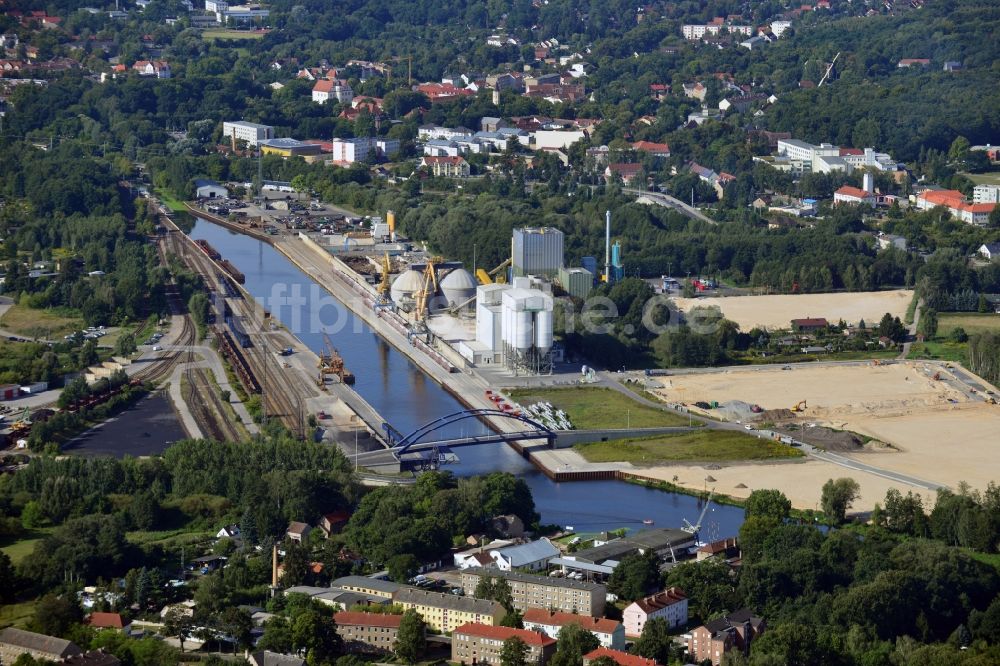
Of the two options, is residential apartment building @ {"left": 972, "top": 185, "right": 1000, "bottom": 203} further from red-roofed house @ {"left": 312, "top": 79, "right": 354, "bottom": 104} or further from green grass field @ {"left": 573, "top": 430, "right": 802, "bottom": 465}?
red-roofed house @ {"left": 312, "top": 79, "right": 354, "bottom": 104}

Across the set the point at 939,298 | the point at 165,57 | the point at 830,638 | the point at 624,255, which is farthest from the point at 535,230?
the point at 165,57

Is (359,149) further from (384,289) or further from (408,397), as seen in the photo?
(408,397)

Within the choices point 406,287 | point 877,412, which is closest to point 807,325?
point 877,412

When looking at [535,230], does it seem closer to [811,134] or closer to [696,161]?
[696,161]

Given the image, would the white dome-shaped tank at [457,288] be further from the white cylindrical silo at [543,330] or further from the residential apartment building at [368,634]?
the residential apartment building at [368,634]

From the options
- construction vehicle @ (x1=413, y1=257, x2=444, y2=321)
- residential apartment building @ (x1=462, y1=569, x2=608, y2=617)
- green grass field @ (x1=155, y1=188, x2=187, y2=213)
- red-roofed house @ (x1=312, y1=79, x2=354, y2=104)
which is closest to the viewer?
residential apartment building @ (x1=462, y1=569, x2=608, y2=617)

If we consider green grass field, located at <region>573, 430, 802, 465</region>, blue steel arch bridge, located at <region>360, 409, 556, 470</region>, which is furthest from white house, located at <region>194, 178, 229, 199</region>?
green grass field, located at <region>573, 430, 802, 465</region>
